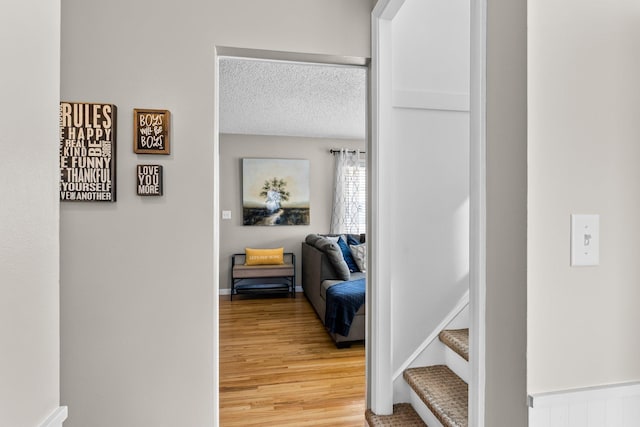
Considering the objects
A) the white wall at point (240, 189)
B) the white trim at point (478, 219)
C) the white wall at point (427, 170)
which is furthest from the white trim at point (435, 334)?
the white wall at point (240, 189)

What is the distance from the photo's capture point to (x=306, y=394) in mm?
2447

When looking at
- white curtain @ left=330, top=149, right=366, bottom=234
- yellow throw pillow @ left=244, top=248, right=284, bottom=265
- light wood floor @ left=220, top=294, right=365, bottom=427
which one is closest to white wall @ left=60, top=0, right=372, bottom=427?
light wood floor @ left=220, top=294, right=365, bottom=427

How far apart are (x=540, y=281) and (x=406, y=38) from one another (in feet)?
4.96

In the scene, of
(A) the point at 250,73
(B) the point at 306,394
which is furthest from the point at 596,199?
(A) the point at 250,73

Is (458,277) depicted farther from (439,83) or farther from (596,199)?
(596,199)

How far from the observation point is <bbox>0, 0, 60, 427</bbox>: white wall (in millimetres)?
599

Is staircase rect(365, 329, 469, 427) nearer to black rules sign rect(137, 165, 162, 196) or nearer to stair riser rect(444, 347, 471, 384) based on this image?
stair riser rect(444, 347, 471, 384)

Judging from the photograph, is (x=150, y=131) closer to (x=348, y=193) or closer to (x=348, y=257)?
(x=348, y=257)

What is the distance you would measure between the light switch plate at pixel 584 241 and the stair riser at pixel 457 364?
1080mm

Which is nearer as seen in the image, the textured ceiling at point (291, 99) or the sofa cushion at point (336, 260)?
the textured ceiling at point (291, 99)

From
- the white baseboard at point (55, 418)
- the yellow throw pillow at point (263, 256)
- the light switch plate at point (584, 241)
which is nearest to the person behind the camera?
the white baseboard at point (55, 418)

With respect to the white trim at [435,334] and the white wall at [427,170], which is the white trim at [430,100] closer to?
the white wall at [427,170]

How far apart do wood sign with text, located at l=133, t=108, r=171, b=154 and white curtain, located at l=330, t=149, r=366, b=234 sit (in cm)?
407

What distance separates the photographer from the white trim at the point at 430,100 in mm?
1812
